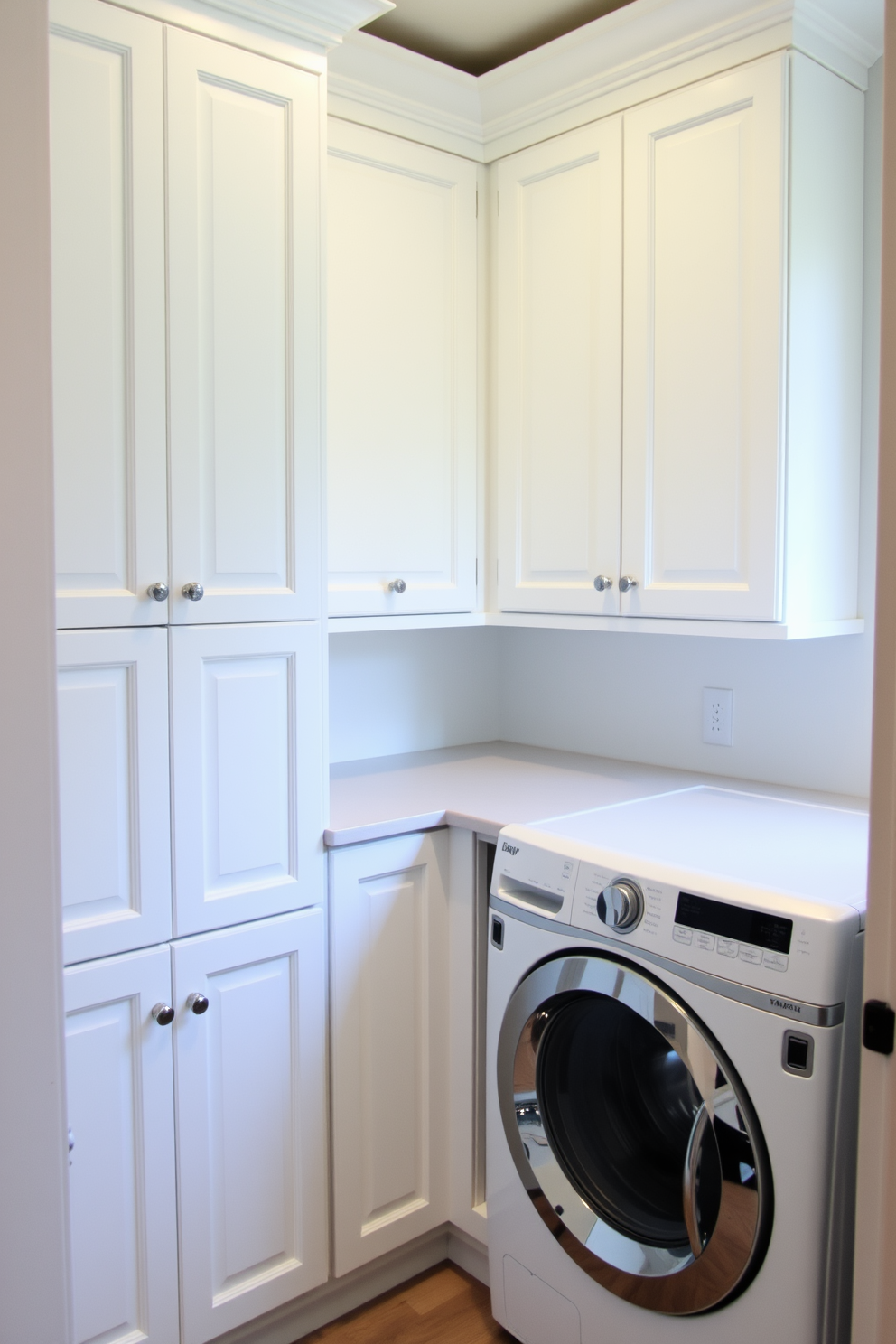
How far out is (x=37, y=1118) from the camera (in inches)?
28.4

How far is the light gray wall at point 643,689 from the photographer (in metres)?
1.93

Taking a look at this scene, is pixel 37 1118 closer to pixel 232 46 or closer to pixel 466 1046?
pixel 466 1046

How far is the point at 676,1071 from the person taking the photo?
151 centimetres

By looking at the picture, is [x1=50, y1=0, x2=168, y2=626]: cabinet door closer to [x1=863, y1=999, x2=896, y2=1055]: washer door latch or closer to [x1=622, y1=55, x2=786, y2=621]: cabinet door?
[x1=622, y1=55, x2=786, y2=621]: cabinet door

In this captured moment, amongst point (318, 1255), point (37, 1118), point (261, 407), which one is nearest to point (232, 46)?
point (261, 407)

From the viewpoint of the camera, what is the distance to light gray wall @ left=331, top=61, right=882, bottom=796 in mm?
1935

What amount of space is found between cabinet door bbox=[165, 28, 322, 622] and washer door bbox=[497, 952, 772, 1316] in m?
0.80

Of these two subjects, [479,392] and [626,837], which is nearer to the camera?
[626,837]

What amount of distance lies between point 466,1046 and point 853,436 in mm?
1372

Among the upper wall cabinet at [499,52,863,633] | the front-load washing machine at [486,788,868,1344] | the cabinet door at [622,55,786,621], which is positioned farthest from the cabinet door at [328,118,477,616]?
the front-load washing machine at [486,788,868,1344]

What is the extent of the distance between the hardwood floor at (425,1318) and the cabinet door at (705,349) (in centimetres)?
137

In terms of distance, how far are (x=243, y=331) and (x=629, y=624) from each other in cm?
91

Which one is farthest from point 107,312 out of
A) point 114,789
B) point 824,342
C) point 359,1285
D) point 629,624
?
point 359,1285

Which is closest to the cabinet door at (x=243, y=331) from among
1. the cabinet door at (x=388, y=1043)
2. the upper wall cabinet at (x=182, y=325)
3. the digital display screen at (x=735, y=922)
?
the upper wall cabinet at (x=182, y=325)
